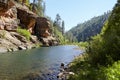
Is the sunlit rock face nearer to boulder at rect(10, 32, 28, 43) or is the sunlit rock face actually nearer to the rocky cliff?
the rocky cliff

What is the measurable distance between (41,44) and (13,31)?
2670cm

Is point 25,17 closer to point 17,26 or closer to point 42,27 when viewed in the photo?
point 17,26

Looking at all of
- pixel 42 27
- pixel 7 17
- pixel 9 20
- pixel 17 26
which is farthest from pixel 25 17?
pixel 42 27

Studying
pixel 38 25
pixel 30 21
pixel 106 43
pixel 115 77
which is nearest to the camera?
pixel 115 77

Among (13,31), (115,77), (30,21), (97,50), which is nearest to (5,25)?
(13,31)

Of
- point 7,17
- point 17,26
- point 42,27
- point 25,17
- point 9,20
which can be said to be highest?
point 25,17

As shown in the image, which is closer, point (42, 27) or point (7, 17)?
point (7, 17)

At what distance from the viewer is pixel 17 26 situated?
4070 inches

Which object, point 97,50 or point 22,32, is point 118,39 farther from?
point 22,32

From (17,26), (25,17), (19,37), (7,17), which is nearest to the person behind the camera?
(19,37)

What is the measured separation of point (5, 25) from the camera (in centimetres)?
9325

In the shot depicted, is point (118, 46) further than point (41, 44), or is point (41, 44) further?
point (41, 44)

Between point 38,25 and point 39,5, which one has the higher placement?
point 39,5

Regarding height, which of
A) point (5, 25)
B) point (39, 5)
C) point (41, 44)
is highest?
point (39, 5)
